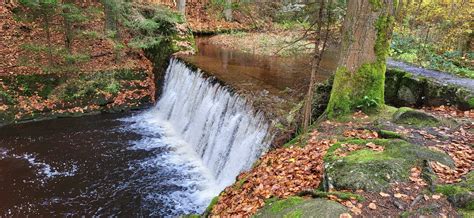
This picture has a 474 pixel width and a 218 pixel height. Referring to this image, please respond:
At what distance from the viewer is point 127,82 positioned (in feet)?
45.7

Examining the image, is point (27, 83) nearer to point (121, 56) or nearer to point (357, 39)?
point (121, 56)

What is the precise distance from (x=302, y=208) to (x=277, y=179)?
1361 mm

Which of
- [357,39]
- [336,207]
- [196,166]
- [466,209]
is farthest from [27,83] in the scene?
[466,209]

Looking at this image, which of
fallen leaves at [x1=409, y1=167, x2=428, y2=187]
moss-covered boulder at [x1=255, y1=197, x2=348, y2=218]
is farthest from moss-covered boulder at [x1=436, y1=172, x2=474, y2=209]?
moss-covered boulder at [x1=255, y1=197, x2=348, y2=218]

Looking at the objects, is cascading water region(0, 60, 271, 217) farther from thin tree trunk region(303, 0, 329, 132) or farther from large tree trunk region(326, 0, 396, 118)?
large tree trunk region(326, 0, 396, 118)

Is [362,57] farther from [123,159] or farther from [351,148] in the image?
[123,159]

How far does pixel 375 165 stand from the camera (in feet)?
14.4

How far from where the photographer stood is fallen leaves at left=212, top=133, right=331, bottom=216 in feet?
15.9

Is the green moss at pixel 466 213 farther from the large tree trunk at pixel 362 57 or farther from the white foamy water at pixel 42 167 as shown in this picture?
the white foamy water at pixel 42 167

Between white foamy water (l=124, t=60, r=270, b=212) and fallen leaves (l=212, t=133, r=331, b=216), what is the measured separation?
146 centimetres

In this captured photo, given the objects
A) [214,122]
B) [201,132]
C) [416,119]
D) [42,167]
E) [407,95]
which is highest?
[407,95]

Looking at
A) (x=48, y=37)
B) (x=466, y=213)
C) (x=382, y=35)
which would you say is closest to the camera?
(x=466, y=213)

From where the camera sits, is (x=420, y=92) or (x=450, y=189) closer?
(x=450, y=189)

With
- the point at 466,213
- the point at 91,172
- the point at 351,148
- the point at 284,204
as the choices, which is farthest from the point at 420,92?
the point at 91,172
